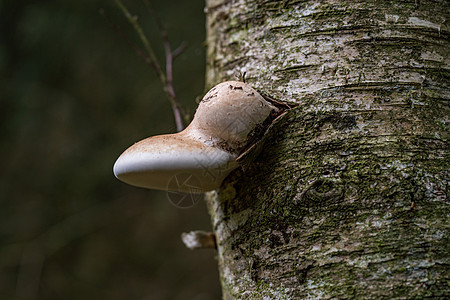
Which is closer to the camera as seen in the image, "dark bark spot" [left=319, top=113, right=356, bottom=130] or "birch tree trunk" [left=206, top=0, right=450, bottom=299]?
→ "birch tree trunk" [left=206, top=0, right=450, bottom=299]

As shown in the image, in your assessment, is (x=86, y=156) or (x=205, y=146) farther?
(x=86, y=156)

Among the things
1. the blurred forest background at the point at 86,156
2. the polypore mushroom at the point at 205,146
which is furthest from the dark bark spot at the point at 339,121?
the blurred forest background at the point at 86,156

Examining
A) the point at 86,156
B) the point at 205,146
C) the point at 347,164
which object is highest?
the point at 205,146

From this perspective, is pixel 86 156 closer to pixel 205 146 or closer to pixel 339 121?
pixel 205 146

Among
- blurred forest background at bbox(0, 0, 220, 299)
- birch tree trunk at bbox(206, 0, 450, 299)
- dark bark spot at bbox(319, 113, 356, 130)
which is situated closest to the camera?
birch tree trunk at bbox(206, 0, 450, 299)

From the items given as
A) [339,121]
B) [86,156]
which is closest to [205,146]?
[339,121]

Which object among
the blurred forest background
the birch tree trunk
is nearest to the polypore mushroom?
the birch tree trunk

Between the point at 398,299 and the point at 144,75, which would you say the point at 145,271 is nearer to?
the point at 144,75

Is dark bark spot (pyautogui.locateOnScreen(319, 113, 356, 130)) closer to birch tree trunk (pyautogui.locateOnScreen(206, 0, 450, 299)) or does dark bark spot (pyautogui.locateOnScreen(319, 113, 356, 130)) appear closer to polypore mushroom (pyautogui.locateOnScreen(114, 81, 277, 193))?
birch tree trunk (pyautogui.locateOnScreen(206, 0, 450, 299))
